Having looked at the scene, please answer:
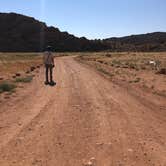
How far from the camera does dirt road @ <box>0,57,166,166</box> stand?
7031mm

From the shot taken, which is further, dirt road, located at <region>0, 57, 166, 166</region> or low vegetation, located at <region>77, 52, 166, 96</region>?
low vegetation, located at <region>77, 52, 166, 96</region>

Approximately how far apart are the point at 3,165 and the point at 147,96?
1085cm

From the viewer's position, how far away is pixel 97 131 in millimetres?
9156

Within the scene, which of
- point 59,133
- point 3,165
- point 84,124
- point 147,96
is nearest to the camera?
point 3,165

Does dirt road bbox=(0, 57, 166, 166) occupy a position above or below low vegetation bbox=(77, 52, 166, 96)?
above

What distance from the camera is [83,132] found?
357 inches

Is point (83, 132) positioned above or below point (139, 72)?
above

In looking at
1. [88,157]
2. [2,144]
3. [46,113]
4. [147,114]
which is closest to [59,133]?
[2,144]

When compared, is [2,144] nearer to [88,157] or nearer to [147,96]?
[88,157]

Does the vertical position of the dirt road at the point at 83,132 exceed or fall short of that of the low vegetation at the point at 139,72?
it exceeds it

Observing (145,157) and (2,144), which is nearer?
(145,157)

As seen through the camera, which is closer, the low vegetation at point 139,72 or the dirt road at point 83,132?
the dirt road at point 83,132

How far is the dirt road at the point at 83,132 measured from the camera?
7031 millimetres

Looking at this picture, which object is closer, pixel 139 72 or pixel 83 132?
pixel 83 132
